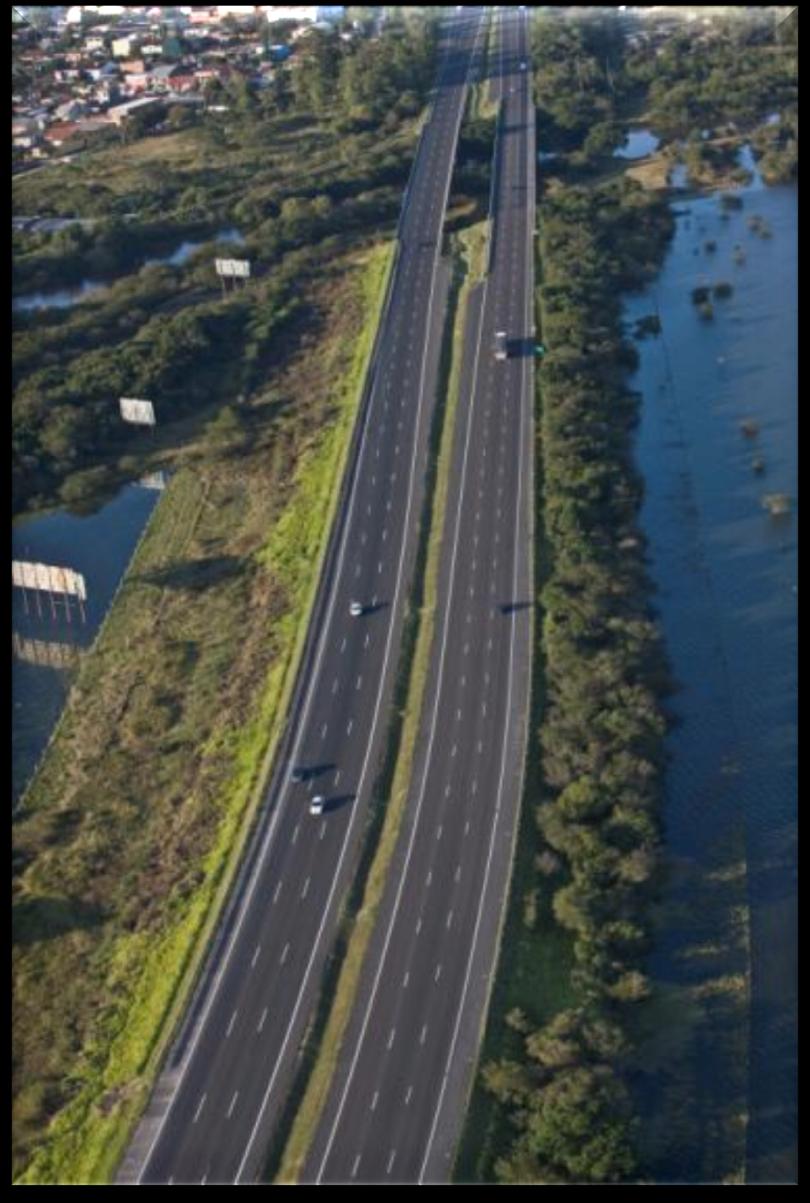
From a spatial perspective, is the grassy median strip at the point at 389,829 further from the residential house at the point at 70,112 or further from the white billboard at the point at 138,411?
the residential house at the point at 70,112

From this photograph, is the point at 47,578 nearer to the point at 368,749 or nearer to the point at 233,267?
the point at 368,749

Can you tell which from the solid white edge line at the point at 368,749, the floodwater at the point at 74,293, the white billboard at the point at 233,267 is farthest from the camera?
the floodwater at the point at 74,293

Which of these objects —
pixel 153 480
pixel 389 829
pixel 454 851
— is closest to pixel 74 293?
pixel 153 480

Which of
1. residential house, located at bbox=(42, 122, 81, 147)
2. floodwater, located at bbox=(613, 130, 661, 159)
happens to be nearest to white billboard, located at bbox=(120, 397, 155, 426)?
floodwater, located at bbox=(613, 130, 661, 159)

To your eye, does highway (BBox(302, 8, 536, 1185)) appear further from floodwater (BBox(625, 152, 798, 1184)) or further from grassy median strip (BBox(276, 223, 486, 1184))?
floodwater (BBox(625, 152, 798, 1184))

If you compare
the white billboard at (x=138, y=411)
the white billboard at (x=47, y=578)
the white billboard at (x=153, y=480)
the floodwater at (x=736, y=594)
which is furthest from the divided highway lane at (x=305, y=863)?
the white billboard at (x=138, y=411)

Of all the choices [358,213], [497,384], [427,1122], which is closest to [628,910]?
[427,1122]
